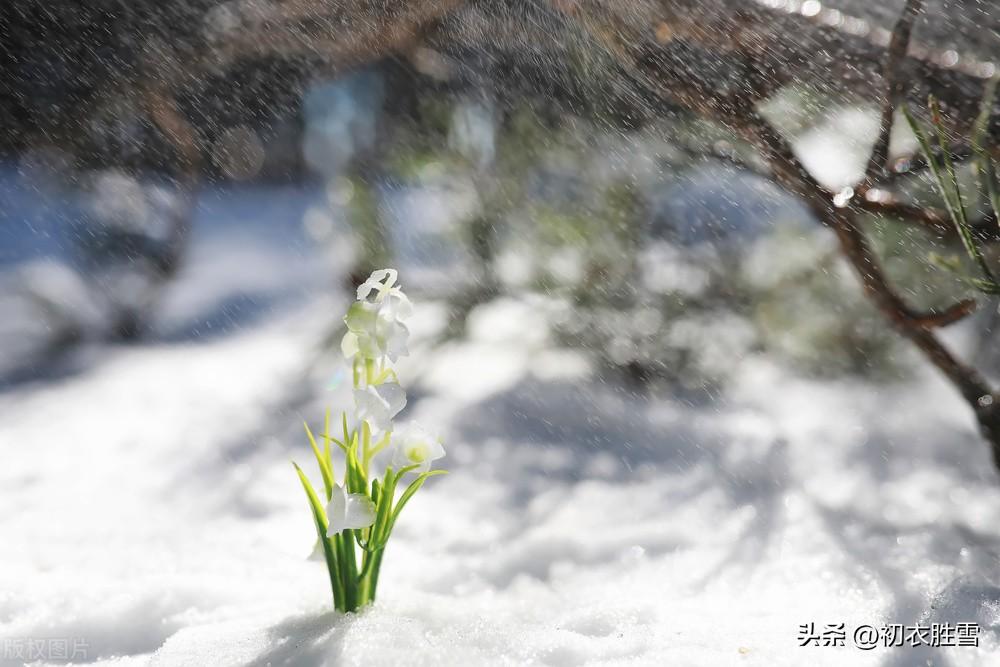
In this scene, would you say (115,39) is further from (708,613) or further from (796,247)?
(708,613)

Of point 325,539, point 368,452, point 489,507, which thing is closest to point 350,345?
point 368,452

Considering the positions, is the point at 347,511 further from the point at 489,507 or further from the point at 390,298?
the point at 489,507

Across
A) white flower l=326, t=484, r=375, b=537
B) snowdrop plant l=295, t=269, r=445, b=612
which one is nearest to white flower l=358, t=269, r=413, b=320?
snowdrop plant l=295, t=269, r=445, b=612

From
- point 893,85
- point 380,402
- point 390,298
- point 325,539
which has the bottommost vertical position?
point 325,539

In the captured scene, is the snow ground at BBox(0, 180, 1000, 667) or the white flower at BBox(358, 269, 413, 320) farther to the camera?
the snow ground at BBox(0, 180, 1000, 667)

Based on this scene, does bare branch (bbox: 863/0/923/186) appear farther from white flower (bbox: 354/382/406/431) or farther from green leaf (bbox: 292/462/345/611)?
green leaf (bbox: 292/462/345/611)

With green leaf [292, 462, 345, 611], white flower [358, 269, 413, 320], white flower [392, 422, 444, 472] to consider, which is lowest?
green leaf [292, 462, 345, 611]
